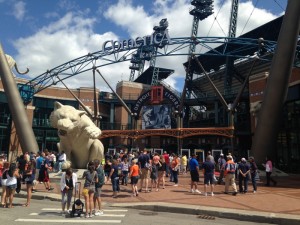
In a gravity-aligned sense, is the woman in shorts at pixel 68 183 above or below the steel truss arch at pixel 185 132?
below

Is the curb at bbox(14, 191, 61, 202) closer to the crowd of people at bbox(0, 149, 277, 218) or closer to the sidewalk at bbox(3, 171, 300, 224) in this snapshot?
the sidewalk at bbox(3, 171, 300, 224)

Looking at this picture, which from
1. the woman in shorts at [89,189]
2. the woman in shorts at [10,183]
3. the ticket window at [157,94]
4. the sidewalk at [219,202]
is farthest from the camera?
the ticket window at [157,94]

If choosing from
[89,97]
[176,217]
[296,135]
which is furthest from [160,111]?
[176,217]

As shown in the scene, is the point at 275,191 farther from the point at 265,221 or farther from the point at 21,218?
the point at 21,218

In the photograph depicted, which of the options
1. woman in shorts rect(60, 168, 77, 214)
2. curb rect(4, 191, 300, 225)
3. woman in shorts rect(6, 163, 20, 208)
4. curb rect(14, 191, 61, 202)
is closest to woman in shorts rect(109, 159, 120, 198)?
curb rect(4, 191, 300, 225)

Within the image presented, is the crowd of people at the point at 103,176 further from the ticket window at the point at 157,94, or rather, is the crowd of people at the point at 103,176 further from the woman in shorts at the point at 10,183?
the ticket window at the point at 157,94

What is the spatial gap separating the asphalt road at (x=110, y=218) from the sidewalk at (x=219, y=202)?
30cm

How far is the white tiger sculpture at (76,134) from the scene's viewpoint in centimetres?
1520

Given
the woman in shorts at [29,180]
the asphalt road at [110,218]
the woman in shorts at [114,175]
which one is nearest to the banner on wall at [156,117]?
the woman in shorts at [114,175]

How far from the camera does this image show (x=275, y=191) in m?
13.7

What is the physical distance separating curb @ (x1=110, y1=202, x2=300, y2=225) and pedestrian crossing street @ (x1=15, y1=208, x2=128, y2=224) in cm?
94

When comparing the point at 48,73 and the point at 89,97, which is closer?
the point at 48,73

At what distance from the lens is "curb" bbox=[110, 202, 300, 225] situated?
859 centimetres

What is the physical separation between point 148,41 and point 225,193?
21.1 m
